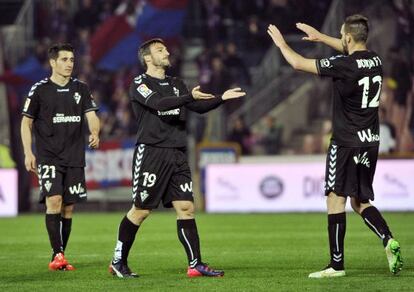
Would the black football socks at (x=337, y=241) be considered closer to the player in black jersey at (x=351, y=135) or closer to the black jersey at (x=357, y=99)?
the player in black jersey at (x=351, y=135)

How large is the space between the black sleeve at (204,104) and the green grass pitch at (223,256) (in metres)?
1.52

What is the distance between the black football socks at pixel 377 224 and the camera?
31.0ft

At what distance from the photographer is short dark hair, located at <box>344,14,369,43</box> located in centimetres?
931

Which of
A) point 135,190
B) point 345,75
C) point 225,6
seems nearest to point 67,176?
point 135,190

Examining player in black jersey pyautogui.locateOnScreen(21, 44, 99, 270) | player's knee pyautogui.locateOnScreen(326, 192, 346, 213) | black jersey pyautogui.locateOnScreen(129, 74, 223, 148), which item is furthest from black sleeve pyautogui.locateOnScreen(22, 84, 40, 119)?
player's knee pyautogui.locateOnScreen(326, 192, 346, 213)

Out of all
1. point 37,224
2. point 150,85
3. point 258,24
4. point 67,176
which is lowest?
point 37,224

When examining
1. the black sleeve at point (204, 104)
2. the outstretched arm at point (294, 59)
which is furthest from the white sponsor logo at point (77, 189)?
the outstretched arm at point (294, 59)

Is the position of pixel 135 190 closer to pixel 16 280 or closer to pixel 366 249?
pixel 16 280

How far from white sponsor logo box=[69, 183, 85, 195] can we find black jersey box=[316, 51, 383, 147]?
9.64ft

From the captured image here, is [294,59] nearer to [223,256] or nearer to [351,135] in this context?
[351,135]

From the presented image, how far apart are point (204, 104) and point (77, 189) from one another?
2.13m

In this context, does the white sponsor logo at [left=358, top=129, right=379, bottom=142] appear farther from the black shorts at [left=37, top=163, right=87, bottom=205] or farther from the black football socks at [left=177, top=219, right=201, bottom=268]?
the black shorts at [left=37, top=163, right=87, bottom=205]

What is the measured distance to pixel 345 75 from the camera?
9367 mm

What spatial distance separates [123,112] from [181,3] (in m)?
3.36
